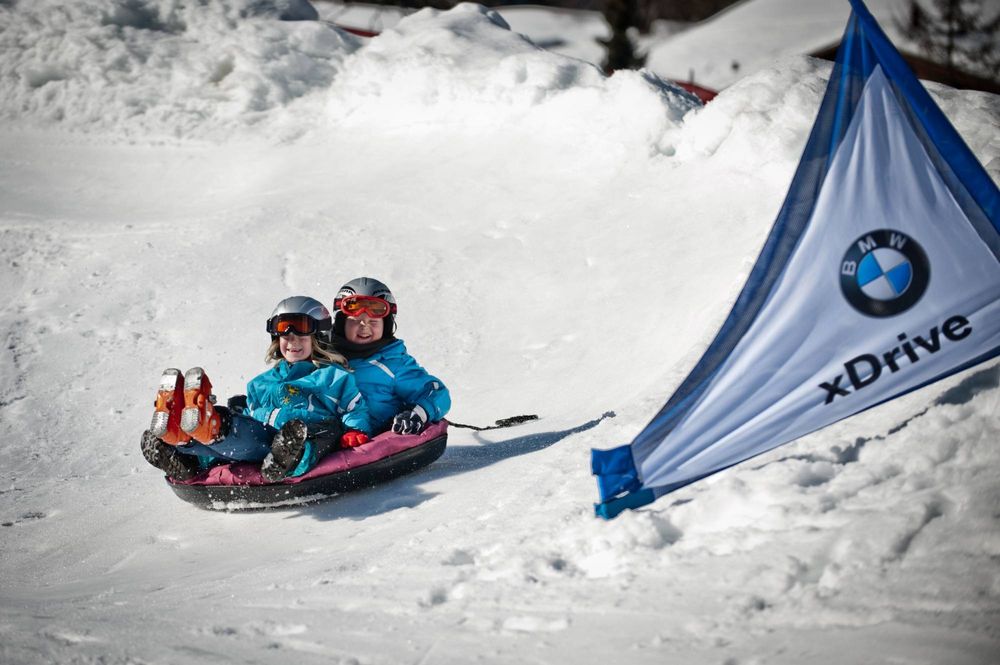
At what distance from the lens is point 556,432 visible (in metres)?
6.02

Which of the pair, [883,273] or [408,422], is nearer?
[883,273]

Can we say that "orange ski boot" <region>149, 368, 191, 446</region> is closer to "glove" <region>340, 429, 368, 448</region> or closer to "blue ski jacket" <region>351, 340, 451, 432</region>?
"glove" <region>340, 429, 368, 448</region>

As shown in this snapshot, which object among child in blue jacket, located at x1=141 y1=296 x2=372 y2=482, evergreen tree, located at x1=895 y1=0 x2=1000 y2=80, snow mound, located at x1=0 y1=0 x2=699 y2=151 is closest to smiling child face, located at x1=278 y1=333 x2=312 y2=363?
child in blue jacket, located at x1=141 y1=296 x2=372 y2=482

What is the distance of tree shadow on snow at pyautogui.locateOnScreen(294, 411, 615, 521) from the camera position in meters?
5.05

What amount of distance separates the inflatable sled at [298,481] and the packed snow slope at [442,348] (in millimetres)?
109

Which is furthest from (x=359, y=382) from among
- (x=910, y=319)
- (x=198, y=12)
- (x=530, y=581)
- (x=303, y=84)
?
(x=198, y=12)

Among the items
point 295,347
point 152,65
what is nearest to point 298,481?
Answer: point 295,347

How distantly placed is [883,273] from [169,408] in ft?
10.9

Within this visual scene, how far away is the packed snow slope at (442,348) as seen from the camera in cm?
314

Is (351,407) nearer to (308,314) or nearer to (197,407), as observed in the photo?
(308,314)

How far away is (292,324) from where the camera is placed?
542 centimetres

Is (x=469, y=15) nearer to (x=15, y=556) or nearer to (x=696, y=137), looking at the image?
(x=696, y=137)

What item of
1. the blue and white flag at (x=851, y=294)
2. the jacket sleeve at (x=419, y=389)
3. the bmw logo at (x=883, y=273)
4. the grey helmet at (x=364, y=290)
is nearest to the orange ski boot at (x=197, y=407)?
the grey helmet at (x=364, y=290)

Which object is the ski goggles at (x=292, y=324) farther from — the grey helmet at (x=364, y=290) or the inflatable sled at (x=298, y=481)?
the inflatable sled at (x=298, y=481)
